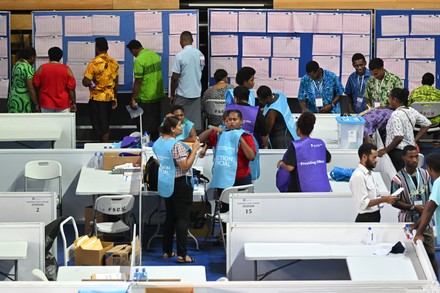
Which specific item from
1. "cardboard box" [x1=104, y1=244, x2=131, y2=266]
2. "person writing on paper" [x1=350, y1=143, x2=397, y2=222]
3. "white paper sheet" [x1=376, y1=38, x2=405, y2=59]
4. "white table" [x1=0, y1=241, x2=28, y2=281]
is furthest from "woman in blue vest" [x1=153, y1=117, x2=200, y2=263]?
"white paper sheet" [x1=376, y1=38, x2=405, y2=59]

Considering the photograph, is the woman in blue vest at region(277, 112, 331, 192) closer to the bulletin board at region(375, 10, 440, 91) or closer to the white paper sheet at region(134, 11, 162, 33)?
the white paper sheet at region(134, 11, 162, 33)

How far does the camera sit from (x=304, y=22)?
1406 centimetres

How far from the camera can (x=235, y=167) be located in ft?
31.1

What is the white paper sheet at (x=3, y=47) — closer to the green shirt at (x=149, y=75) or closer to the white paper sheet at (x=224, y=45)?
the green shirt at (x=149, y=75)

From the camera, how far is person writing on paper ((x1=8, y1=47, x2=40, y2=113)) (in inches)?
502

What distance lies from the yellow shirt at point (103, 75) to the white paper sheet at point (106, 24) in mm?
1114

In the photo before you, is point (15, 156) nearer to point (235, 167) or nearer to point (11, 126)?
point (11, 126)

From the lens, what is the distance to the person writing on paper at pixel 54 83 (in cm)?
1280

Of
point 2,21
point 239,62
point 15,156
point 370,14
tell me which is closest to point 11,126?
point 15,156

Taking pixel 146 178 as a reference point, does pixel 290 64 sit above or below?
above

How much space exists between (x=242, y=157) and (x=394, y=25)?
17.9 ft

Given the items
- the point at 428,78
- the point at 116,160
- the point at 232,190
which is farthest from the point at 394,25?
the point at 232,190

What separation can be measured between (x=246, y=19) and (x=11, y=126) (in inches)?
151

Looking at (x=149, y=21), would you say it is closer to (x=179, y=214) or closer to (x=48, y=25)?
(x=48, y=25)
